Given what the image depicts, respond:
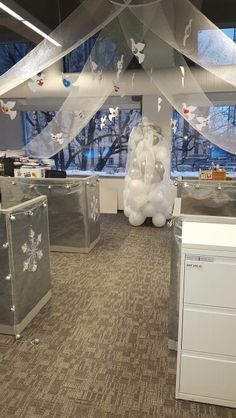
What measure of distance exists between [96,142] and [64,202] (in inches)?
107

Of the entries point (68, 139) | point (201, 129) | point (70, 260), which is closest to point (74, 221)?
point (70, 260)

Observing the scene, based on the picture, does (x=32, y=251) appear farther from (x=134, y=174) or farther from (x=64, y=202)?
(x=134, y=174)

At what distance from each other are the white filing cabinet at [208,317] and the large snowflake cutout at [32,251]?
1235mm

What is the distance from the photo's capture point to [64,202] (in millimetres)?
3799

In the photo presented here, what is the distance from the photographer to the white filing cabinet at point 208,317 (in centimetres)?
148

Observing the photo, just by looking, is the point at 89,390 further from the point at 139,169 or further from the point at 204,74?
the point at 204,74

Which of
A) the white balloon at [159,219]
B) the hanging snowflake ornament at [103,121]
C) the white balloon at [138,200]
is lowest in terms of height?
the white balloon at [159,219]

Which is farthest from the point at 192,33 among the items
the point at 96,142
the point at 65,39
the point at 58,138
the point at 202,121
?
the point at 96,142

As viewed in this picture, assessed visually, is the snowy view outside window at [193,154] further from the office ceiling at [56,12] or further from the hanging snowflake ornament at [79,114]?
the hanging snowflake ornament at [79,114]

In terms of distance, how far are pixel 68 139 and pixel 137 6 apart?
159 centimetres

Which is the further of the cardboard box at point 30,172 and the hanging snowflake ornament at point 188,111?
the cardboard box at point 30,172

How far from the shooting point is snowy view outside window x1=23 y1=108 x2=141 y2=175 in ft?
19.6

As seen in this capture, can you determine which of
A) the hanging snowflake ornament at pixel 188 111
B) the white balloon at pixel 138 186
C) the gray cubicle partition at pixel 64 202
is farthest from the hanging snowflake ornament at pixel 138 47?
the white balloon at pixel 138 186

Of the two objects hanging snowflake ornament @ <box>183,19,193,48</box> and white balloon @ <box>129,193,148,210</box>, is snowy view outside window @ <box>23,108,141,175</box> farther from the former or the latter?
hanging snowflake ornament @ <box>183,19,193,48</box>
